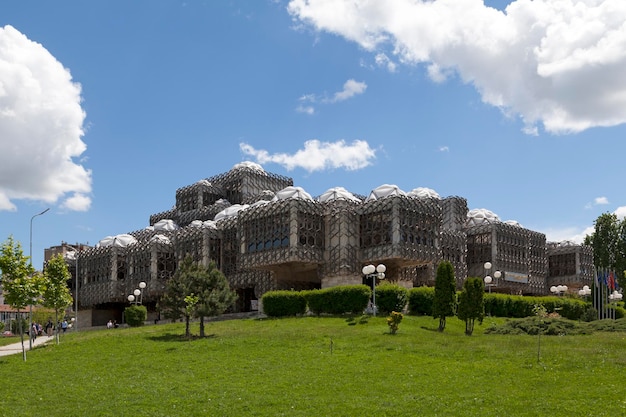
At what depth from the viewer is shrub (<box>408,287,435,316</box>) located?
189 feet

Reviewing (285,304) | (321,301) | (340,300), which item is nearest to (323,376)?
(340,300)

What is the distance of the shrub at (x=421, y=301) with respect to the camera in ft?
189

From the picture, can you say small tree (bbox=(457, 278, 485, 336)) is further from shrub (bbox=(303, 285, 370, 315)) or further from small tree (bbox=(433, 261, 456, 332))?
shrub (bbox=(303, 285, 370, 315))

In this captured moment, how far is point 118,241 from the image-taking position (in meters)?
91.1

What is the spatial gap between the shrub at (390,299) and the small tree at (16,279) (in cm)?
2668

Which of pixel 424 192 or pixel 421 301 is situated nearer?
pixel 421 301

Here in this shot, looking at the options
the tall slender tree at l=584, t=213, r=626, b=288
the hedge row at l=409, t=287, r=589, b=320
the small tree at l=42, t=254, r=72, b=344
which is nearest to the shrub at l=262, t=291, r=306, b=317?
the hedge row at l=409, t=287, r=589, b=320

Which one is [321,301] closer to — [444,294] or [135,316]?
[444,294]

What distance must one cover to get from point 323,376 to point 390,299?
27.1 m

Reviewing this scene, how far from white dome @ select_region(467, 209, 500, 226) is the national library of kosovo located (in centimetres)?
17

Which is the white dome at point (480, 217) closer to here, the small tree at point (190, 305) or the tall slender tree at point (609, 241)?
the tall slender tree at point (609, 241)

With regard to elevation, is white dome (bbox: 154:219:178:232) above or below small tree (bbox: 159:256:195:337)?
above

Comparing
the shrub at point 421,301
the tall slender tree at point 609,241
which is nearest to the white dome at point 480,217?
the tall slender tree at point 609,241

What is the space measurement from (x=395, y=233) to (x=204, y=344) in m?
31.5
